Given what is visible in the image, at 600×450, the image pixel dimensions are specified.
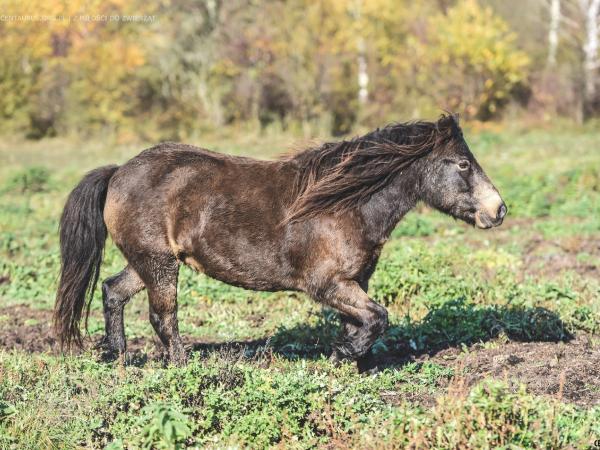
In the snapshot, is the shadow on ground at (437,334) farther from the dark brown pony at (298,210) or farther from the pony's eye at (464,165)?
the pony's eye at (464,165)

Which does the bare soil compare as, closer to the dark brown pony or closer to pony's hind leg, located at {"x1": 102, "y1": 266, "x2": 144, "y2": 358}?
pony's hind leg, located at {"x1": 102, "y1": 266, "x2": 144, "y2": 358}

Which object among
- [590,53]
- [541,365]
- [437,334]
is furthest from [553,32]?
[541,365]

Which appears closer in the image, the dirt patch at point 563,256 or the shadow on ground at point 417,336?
the shadow on ground at point 417,336

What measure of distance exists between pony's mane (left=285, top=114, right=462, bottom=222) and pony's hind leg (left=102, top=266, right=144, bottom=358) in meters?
1.63

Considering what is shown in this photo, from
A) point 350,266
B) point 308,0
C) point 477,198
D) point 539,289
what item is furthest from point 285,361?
point 308,0

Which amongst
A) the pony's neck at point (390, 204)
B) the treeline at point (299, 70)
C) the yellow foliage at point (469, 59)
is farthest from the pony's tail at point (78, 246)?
the yellow foliage at point (469, 59)

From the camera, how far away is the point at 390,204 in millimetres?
6477

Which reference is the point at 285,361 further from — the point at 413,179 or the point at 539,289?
the point at 539,289

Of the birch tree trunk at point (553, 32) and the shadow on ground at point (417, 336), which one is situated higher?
the birch tree trunk at point (553, 32)

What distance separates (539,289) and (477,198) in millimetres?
2542

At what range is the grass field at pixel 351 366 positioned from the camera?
478 cm

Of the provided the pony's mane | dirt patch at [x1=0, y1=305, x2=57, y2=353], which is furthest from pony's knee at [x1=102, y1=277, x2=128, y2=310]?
the pony's mane

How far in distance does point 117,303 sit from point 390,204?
260cm

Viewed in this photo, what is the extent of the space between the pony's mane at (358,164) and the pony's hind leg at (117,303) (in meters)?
1.63
